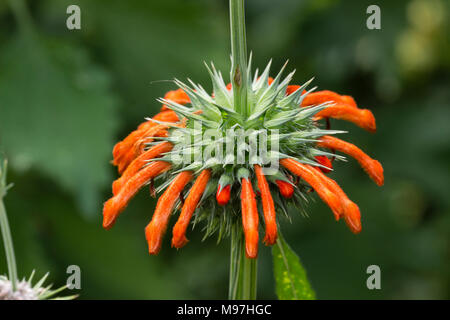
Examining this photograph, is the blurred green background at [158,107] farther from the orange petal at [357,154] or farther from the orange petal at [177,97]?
the orange petal at [357,154]

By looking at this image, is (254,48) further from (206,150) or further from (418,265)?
(206,150)

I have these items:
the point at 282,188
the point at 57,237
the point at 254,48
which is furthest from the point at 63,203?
the point at 282,188

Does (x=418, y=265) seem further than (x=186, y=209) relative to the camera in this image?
Yes

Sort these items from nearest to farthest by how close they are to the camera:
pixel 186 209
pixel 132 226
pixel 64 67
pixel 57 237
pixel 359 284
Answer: pixel 186 209, pixel 64 67, pixel 57 237, pixel 132 226, pixel 359 284

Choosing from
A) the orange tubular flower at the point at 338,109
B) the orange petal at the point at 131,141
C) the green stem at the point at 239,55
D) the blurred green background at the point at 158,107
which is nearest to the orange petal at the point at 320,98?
the orange tubular flower at the point at 338,109

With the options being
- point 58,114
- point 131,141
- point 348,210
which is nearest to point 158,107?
point 58,114

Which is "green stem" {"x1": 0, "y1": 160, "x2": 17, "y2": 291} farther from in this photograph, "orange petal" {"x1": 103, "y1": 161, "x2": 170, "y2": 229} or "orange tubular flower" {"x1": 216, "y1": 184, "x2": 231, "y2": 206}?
"orange tubular flower" {"x1": 216, "y1": 184, "x2": 231, "y2": 206}

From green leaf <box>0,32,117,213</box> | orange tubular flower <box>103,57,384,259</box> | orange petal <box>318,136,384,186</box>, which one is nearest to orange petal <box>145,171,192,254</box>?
orange tubular flower <box>103,57,384,259</box>
